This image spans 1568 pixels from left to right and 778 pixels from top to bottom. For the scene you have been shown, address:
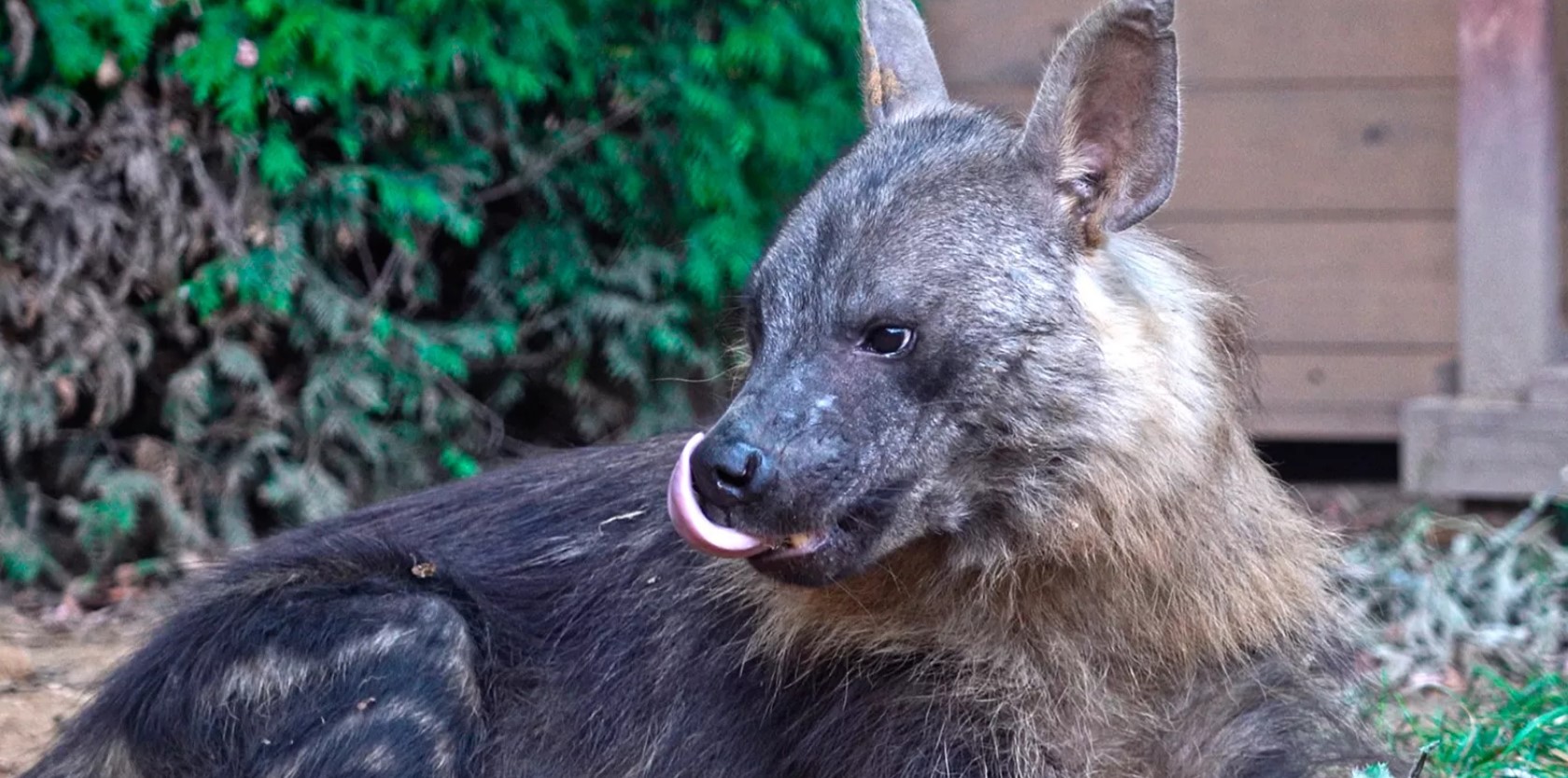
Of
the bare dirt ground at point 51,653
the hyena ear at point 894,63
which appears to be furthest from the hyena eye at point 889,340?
the bare dirt ground at point 51,653

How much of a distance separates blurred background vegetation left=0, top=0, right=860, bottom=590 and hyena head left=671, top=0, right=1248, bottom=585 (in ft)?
6.72

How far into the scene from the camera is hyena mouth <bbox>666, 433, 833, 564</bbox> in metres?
2.57

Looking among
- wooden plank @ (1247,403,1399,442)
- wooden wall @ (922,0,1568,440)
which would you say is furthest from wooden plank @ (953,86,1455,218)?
wooden plank @ (1247,403,1399,442)

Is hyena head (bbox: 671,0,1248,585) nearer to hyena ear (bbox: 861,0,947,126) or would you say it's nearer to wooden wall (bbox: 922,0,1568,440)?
hyena ear (bbox: 861,0,947,126)

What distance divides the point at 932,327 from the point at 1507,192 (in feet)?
10.9

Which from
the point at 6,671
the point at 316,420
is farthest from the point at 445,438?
the point at 6,671

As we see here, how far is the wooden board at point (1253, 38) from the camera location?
5648mm

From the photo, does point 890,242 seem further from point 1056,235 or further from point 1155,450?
point 1155,450

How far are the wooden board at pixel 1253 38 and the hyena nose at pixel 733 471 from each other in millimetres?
3347

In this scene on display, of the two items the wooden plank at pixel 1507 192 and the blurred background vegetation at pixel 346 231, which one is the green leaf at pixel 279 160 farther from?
the wooden plank at pixel 1507 192

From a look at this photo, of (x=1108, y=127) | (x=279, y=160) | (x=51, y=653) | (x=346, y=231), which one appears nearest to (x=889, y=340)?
(x=1108, y=127)

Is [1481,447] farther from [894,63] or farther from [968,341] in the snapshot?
[968,341]

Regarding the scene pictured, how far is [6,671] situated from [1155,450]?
298 centimetres

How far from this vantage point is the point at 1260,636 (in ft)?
9.66
